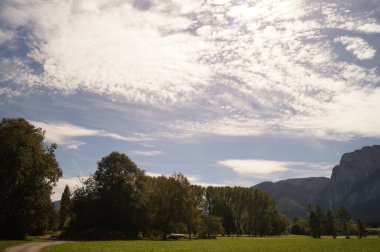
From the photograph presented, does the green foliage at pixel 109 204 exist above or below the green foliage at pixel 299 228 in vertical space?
above

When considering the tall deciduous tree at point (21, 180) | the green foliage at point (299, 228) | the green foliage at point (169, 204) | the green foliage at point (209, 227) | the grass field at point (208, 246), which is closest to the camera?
the grass field at point (208, 246)

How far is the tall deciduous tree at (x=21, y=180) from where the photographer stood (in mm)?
54531

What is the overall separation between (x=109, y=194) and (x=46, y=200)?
24959 millimetres

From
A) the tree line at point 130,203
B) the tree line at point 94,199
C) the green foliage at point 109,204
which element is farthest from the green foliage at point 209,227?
the green foliage at point 109,204

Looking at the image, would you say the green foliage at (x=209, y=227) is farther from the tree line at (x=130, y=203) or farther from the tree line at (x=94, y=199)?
the tree line at (x=130, y=203)

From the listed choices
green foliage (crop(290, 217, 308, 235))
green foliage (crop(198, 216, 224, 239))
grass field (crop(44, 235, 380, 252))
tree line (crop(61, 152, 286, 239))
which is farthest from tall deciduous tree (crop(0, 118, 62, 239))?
green foliage (crop(290, 217, 308, 235))

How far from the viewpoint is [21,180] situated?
55.5 metres

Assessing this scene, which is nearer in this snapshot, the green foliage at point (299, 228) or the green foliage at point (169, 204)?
the green foliage at point (169, 204)

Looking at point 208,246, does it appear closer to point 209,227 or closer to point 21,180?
point 21,180

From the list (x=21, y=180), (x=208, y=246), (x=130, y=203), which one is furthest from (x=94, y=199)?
(x=208, y=246)

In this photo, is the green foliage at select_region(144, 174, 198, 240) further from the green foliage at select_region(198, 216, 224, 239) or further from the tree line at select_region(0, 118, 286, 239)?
the green foliage at select_region(198, 216, 224, 239)

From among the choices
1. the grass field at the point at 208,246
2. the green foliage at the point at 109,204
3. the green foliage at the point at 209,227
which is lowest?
the grass field at the point at 208,246

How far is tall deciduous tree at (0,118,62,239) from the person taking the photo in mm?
54531

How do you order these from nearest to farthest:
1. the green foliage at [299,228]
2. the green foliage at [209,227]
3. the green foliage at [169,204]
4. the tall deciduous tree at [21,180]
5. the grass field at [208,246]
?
1. the grass field at [208,246]
2. the tall deciduous tree at [21,180]
3. the green foliage at [169,204]
4. the green foliage at [209,227]
5. the green foliage at [299,228]
